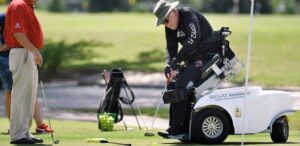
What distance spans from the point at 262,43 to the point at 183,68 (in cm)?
3236

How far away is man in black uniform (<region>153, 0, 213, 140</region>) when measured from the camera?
38.4ft

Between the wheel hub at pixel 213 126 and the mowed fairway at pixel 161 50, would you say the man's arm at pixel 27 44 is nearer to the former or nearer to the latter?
the wheel hub at pixel 213 126

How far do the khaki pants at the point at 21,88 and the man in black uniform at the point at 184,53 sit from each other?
1665 mm

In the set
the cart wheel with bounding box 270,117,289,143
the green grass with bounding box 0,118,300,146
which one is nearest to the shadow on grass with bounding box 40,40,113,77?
the green grass with bounding box 0,118,300,146

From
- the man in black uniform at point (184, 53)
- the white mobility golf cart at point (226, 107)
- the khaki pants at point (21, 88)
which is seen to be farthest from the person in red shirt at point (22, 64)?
the white mobility golf cart at point (226, 107)

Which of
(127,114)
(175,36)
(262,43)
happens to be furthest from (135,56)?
(175,36)

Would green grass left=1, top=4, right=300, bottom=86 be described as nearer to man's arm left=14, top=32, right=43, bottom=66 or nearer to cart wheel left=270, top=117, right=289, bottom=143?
cart wheel left=270, top=117, right=289, bottom=143

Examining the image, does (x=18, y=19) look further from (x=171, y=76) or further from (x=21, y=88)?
(x=171, y=76)

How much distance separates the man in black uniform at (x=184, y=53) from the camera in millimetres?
11719

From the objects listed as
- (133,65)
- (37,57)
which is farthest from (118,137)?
(133,65)

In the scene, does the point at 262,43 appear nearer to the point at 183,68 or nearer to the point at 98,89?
the point at 98,89

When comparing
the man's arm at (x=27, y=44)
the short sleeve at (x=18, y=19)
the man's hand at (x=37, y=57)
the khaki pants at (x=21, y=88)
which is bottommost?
the khaki pants at (x=21, y=88)

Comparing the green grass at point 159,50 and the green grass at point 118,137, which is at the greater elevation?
the green grass at point 118,137

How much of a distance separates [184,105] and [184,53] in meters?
0.64
